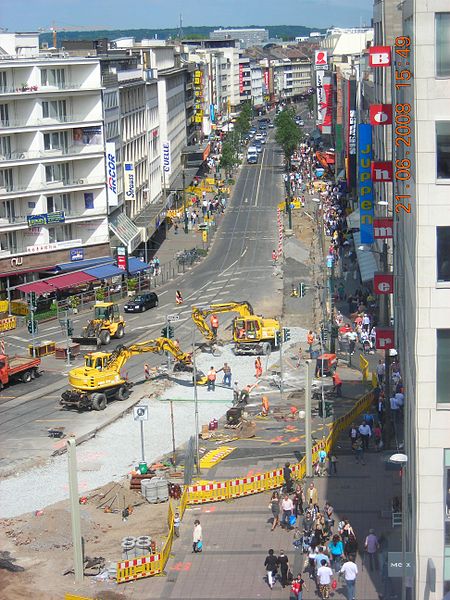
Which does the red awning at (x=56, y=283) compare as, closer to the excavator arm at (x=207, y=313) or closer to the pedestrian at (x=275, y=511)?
the excavator arm at (x=207, y=313)

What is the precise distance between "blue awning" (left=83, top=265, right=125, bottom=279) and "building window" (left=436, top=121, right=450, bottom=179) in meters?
59.8

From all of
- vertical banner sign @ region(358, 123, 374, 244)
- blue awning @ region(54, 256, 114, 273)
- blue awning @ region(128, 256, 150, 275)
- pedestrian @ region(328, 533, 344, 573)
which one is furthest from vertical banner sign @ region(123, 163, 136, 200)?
pedestrian @ region(328, 533, 344, 573)

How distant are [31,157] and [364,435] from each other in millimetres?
45740

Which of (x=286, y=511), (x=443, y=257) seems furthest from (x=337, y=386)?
(x=443, y=257)

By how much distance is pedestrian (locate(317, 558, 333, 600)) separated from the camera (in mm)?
37531

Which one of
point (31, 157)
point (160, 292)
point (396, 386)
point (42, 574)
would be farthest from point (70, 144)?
point (42, 574)

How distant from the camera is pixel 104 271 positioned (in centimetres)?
9244

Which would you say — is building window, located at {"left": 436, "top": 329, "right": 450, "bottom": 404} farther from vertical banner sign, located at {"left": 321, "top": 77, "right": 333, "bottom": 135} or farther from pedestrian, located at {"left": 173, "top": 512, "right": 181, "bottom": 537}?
vertical banner sign, located at {"left": 321, "top": 77, "right": 333, "bottom": 135}

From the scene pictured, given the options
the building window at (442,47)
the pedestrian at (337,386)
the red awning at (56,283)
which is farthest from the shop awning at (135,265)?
the building window at (442,47)

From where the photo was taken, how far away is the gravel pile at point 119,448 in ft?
163

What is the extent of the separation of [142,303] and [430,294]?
184 ft

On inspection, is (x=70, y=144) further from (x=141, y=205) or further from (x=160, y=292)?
(x=141, y=205)

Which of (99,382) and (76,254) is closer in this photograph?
(99,382)

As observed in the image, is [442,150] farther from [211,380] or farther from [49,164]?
[49,164]
